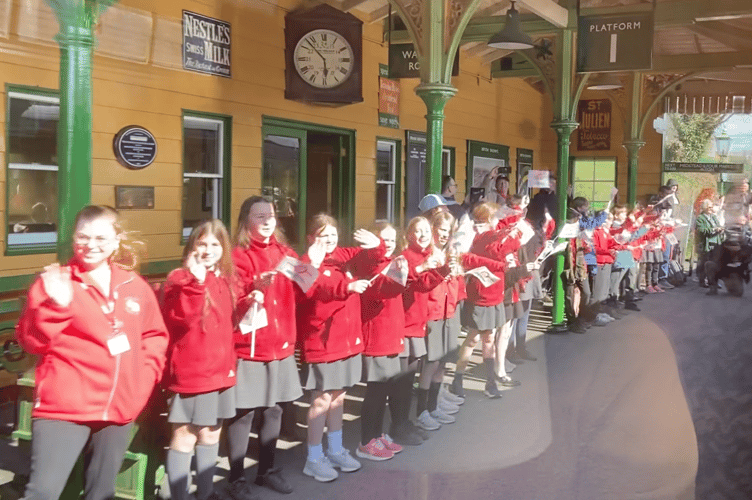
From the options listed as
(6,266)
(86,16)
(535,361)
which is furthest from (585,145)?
(86,16)

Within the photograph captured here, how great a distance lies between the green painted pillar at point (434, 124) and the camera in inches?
273

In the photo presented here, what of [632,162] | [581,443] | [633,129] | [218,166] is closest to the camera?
[581,443]

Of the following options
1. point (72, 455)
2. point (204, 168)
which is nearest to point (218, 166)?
point (204, 168)

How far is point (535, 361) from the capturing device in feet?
27.3

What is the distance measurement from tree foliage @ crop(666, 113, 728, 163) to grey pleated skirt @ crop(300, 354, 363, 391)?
51.6 feet

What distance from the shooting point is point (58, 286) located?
309 cm

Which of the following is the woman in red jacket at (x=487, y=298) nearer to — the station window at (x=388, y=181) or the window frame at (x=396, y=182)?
the station window at (x=388, y=181)

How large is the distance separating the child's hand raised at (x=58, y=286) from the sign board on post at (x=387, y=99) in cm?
810

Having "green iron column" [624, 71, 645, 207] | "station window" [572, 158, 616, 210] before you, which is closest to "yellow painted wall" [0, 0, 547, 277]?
"green iron column" [624, 71, 645, 207]

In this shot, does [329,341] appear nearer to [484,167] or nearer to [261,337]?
[261,337]

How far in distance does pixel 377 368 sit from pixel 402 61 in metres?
5.91

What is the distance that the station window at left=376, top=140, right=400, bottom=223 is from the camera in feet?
36.7

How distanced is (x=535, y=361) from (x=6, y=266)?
5.19m

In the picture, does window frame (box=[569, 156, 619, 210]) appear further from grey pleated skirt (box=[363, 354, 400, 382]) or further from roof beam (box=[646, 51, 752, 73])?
grey pleated skirt (box=[363, 354, 400, 382])
